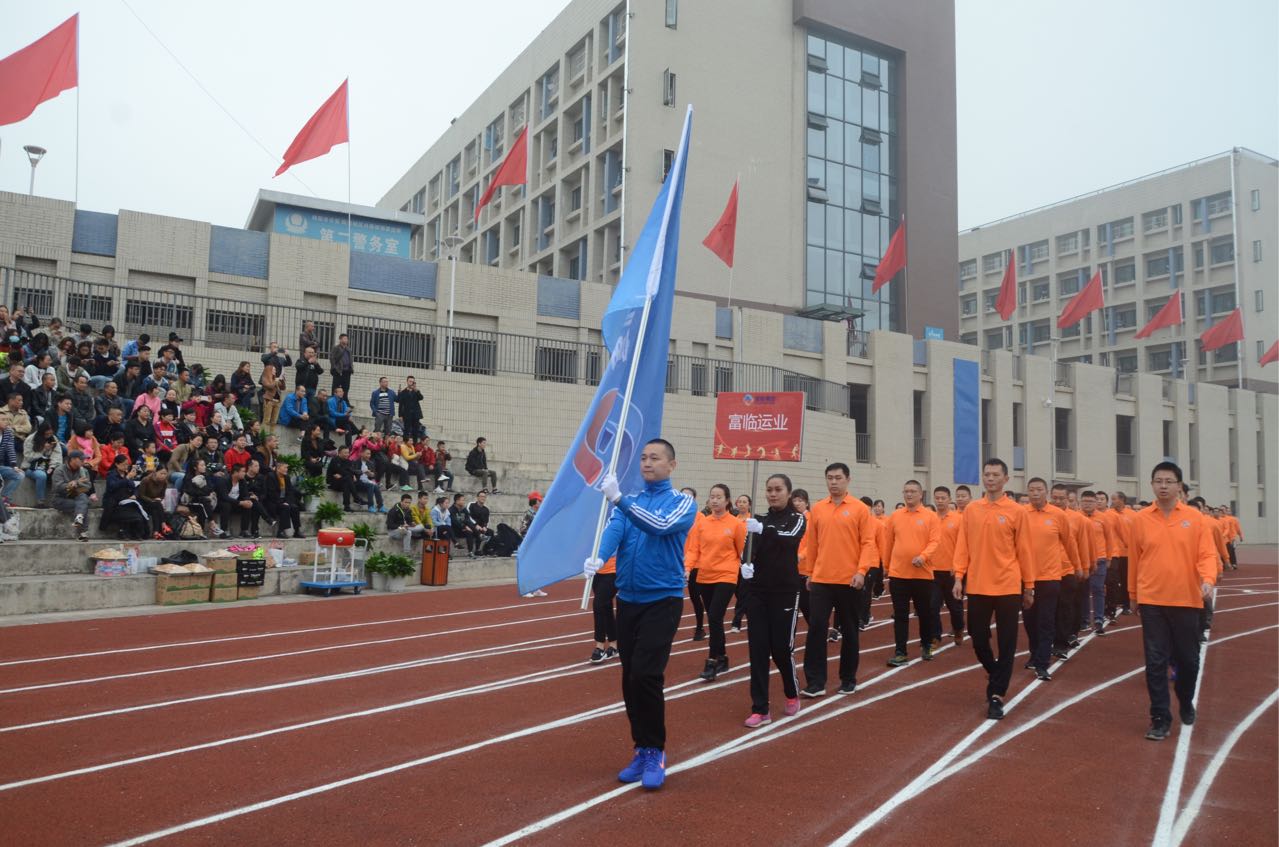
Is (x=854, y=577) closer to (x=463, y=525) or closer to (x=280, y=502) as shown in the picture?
(x=280, y=502)

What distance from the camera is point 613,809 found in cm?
542

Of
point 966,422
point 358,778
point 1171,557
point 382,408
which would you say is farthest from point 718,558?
point 966,422

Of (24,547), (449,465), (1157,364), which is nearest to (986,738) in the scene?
(24,547)

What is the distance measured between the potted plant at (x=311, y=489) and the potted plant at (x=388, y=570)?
1918 millimetres

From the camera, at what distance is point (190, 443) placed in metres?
16.6

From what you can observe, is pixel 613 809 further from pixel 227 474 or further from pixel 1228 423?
pixel 1228 423

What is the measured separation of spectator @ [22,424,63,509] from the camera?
1488 centimetres

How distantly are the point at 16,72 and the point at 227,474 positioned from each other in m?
11.5

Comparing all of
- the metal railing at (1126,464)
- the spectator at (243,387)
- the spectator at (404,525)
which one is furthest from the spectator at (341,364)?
the metal railing at (1126,464)

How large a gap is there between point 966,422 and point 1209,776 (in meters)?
34.5

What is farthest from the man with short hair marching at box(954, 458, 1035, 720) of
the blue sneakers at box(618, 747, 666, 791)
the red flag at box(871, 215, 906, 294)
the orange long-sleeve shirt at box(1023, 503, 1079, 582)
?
the red flag at box(871, 215, 906, 294)

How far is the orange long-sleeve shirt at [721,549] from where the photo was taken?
33.5 feet

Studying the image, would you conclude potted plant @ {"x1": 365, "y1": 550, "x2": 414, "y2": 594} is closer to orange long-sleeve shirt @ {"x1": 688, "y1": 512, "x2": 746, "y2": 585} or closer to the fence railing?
orange long-sleeve shirt @ {"x1": 688, "y1": 512, "x2": 746, "y2": 585}

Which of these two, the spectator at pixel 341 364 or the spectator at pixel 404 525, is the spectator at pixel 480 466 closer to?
the spectator at pixel 341 364
